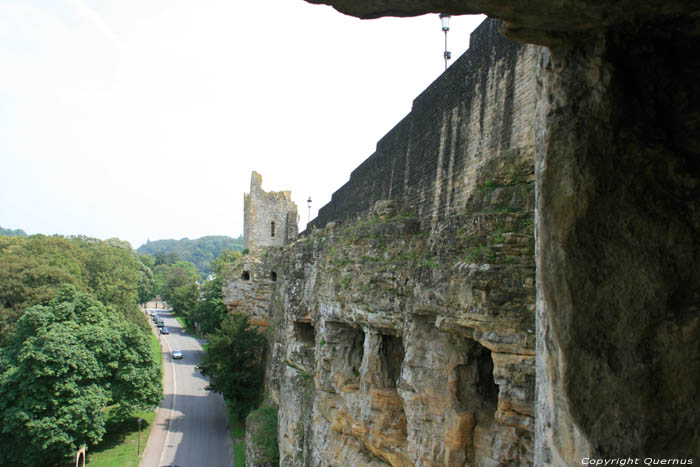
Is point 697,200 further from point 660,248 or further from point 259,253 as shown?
point 259,253

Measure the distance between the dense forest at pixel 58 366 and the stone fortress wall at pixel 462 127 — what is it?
16.1 meters

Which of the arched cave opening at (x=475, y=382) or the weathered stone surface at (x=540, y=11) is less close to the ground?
the weathered stone surface at (x=540, y=11)

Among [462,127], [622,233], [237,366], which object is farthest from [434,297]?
[237,366]

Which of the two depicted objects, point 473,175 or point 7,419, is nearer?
point 473,175

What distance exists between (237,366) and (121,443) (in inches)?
255

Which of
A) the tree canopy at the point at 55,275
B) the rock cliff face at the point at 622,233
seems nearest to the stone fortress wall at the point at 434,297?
the rock cliff face at the point at 622,233

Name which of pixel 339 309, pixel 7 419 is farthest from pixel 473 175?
pixel 7 419

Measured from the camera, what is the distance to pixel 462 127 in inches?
440

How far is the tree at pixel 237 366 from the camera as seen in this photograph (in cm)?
2427

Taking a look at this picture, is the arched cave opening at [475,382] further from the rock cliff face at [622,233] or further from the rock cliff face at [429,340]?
the rock cliff face at [622,233]

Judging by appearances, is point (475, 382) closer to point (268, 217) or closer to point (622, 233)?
point (622, 233)

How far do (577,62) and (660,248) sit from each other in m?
1.20

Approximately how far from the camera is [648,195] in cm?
281

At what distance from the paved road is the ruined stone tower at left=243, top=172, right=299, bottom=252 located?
1102 cm
